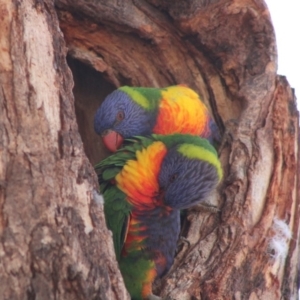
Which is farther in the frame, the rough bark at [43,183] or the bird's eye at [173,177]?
the bird's eye at [173,177]

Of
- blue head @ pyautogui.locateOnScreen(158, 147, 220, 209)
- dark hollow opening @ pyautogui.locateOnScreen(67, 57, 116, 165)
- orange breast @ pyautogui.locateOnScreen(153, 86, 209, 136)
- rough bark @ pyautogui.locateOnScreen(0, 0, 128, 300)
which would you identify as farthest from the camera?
dark hollow opening @ pyautogui.locateOnScreen(67, 57, 116, 165)

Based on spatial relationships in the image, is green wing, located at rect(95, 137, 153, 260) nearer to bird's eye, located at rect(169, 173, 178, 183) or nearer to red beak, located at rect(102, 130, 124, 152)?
bird's eye, located at rect(169, 173, 178, 183)

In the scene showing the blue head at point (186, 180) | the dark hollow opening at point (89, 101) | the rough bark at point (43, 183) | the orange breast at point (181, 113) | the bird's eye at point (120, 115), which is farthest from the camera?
the dark hollow opening at point (89, 101)

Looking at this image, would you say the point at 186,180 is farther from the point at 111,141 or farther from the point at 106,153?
the point at 106,153

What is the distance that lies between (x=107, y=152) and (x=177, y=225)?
1.20 m

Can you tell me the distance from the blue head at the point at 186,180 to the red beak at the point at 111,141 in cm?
97

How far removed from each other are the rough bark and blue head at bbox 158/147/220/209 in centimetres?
77

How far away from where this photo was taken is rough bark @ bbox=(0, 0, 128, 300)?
196 centimetres

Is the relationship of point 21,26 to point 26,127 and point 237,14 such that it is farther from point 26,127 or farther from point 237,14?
point 237,14

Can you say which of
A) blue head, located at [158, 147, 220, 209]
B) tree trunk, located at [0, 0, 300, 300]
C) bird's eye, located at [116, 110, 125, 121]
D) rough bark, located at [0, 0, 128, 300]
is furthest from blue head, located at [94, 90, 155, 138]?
rough bark, located at [0, 0, 128, 300]

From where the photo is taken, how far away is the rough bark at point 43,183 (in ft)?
6.42

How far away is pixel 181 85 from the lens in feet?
13.0

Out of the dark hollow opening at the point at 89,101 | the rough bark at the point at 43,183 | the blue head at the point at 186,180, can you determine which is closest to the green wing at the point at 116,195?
the blue head at the point at 186,180

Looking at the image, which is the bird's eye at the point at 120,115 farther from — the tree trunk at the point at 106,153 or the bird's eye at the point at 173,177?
the bird's eye at the point at 173,177
